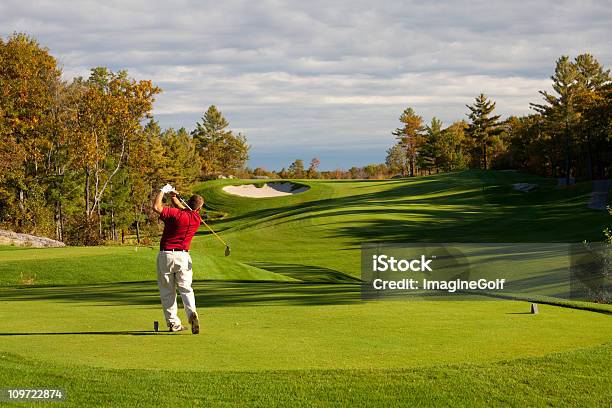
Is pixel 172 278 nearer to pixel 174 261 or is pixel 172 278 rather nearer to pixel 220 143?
pixel 174 261

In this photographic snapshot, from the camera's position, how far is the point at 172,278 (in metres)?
10.2

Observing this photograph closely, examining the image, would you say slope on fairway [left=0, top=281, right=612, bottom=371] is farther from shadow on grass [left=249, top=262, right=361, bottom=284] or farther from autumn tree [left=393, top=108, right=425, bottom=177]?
autumn tree [left=393, top=108, right=425, bottom=177]

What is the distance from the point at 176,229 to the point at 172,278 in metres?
0.76

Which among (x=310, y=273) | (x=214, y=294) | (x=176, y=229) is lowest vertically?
(x=310, y=273)

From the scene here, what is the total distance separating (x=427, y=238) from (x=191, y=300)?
34152 millimetres

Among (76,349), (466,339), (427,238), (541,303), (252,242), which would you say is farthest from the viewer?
(252,242)

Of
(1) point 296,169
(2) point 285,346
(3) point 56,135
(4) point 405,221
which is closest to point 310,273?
(4) point 405,221

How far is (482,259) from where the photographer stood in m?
33.4

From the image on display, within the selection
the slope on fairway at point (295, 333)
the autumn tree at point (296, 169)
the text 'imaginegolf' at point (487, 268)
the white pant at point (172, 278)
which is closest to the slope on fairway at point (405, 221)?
the text 'imaginegolf' at point (487, 268)

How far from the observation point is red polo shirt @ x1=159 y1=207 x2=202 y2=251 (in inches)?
397

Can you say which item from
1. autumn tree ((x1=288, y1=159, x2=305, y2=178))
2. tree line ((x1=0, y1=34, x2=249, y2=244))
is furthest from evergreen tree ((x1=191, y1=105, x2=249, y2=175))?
tree line ((x1=0, y1=34, x2=249, y2=244))

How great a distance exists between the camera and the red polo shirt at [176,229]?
1009cm

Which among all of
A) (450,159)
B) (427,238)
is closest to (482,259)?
(427,238)

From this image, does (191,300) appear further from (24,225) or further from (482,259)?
(24,225)
